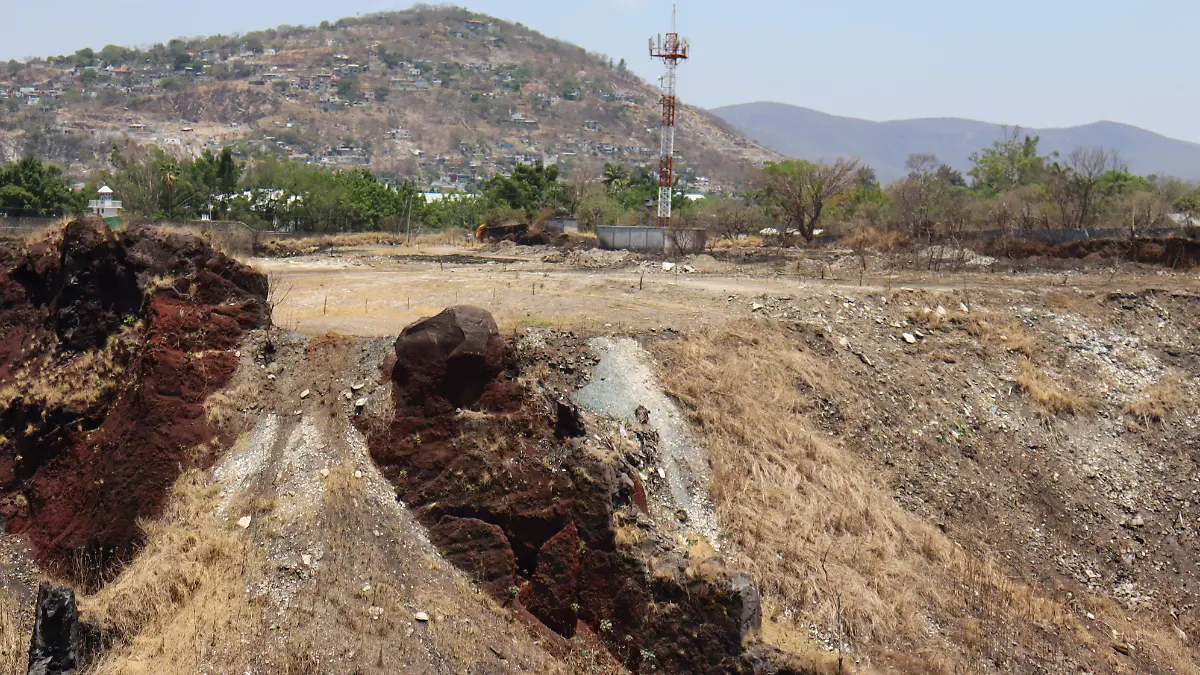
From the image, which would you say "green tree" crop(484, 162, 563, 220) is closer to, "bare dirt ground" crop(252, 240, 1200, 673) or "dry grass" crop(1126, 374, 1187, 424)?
"bare dirt ground" crop(252, 240, 1200, 673)

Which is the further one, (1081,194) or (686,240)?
(1081,194)

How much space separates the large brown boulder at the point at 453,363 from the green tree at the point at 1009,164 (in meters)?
66.8

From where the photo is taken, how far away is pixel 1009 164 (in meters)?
80.4

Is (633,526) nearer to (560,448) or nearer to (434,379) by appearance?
(560,448)

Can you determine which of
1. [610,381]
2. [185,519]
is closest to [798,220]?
[610,381]

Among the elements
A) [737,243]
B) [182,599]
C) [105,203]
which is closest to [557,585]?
[182,599]

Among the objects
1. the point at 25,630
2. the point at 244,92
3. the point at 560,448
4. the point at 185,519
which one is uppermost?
the point at 244,92

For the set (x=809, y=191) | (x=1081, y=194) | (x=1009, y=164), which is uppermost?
(x=1009, y=164)

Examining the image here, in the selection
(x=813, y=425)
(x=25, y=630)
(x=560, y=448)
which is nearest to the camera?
(x=25, y=630)

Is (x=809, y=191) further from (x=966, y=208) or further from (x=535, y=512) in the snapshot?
(x=535, y=512)

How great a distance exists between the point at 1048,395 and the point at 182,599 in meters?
15.3

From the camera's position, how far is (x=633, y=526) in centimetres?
1131

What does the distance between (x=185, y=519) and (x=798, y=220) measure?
31.6 metres

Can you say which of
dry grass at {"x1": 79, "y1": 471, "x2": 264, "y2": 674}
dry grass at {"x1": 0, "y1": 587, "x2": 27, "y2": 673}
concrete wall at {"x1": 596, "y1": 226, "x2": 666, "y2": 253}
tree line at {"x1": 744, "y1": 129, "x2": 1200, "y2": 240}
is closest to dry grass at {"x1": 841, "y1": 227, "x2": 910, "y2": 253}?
tree line at {"x1": 744, "y1": 129, "x2": 1200, "y2": 240}
